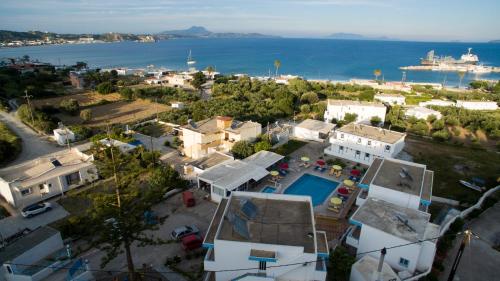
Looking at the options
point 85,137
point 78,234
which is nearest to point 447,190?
point 78,234

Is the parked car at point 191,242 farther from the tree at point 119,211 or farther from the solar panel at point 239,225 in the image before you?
the solar panel at point 239,225

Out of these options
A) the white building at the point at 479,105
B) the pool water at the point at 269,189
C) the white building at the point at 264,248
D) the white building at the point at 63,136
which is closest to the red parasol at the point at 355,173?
the pool water at the point at 269,189

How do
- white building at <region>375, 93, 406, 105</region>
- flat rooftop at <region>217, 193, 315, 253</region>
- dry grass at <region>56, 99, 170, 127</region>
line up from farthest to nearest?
white building at <region>375, 93, 406, 105</region>, dry grass at <region>56, 99, 170, 127</region>, flat rooftop at <region>217, 193, 315, 253</region>

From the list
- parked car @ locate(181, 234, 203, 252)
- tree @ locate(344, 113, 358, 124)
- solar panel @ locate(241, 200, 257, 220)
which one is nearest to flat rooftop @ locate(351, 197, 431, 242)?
solar panel @ locate(241, 200, 257, 220)

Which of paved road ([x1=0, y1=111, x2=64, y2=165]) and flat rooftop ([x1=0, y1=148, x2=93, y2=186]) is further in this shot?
paved road ([x1=0, y1=111, x2=64, y2=165])

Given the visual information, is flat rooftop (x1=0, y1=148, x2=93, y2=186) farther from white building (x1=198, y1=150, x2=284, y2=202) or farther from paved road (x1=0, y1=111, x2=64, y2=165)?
white building (x1=198, y1=150, x2=284, y2=202)

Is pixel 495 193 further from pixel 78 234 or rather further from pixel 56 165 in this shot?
pixel 56 165
